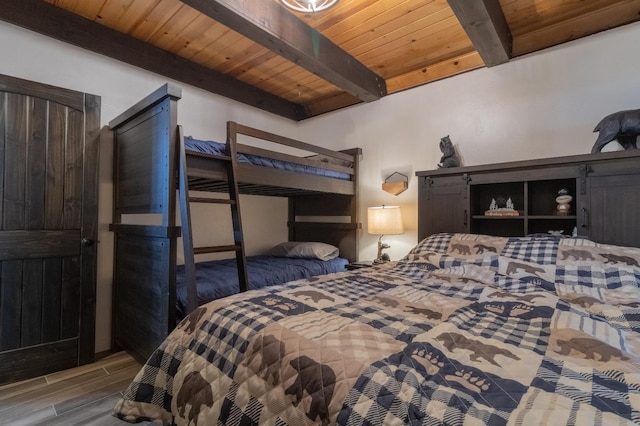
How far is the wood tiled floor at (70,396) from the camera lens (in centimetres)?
160

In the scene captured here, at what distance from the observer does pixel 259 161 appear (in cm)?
251

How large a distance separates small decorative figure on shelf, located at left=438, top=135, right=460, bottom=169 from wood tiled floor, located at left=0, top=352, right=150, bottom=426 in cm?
Result: 278

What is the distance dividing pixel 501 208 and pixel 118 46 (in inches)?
130

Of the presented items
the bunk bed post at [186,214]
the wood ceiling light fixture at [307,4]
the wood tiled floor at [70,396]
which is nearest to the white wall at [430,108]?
the wood tiled floor at [70,396]

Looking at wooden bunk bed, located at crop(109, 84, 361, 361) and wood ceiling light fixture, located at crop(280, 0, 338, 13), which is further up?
wood ceiling light fixture, located at crop(280, 0, 338, 13)

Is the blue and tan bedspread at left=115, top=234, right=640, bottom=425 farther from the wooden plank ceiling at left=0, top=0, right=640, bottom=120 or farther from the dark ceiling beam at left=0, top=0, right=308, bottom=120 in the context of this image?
the dark ceiling beam at left=0, top=0, right=308, bottom=120

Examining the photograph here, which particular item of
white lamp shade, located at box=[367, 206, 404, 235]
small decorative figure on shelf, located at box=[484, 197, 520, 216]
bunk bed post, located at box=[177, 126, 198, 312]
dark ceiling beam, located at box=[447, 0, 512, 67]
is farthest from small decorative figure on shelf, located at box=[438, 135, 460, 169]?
bunk bed post, located at box=[177, 126, 198, 312]

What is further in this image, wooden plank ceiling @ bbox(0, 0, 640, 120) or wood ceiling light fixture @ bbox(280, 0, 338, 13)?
wooden plank ceiling @ bbox(0, 0, 640, 120)

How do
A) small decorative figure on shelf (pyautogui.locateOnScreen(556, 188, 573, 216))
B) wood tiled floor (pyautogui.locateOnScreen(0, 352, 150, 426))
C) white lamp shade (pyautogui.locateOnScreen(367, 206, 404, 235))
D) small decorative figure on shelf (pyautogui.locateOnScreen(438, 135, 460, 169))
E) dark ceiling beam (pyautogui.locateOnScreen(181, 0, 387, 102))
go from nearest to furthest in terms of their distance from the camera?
wood tiled floor (pyautogui.locateOnScreen(0, 352, 150, 426)), dark ceiling beam (pyautogui.locateOnScreen(181, 0, 387, 102)), small decorative figure on shelf (pyautogui.locateOnScreen(556, 188, 573, 216)), small decorative figure on shelf (pyautogui.locateOnScreen(438, 135, 460, 169)), white lamp shade (pyautogui.locateOnScreen(367, 206, 404, 235))

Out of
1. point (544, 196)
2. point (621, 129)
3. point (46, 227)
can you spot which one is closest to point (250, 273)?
point (46, 227)

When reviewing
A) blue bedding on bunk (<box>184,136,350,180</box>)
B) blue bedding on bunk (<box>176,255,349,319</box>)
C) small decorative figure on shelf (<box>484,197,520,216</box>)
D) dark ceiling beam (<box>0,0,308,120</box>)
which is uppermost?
dark ceiling beam (<box>0,0,308,120</box>)

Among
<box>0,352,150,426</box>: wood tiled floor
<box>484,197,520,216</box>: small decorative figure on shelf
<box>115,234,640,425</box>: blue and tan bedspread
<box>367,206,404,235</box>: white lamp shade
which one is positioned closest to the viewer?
<box>115,234,640,425</box>: blue and tan bedspread

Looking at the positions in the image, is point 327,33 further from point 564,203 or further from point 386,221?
point 564,203

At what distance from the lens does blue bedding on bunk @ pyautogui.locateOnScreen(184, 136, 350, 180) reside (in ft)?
6.73
